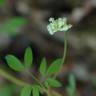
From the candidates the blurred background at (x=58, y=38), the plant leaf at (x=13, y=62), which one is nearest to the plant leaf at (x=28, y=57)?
the plant leaf at (x=13, y=62)

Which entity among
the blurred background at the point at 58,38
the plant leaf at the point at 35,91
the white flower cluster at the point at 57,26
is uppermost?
the blurred background at the point at 58,38

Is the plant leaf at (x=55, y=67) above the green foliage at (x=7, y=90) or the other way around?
the other way around

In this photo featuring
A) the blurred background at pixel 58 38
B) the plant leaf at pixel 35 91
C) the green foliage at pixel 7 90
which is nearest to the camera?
the plant leaf at pixel 35 91

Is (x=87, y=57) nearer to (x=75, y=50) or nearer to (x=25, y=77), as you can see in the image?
(x=75, y=50)

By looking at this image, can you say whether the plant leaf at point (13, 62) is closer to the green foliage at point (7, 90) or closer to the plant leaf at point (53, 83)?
the plant leaf at point (53, 83)

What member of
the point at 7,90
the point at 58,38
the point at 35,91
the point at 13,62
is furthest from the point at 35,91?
the point at 58,38

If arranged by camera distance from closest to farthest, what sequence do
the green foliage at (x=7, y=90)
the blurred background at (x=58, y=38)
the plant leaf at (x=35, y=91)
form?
the plant leaf at (x=35, y=91)
the green foliage at (x=7, y=90)
the blurred background at (x=58, y=38)

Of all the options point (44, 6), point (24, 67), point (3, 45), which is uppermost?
point (44, 6)

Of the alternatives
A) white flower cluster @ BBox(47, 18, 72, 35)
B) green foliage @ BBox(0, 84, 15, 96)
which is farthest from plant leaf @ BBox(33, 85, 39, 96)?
green foliage @ BBox(0, 84, 15, 96)

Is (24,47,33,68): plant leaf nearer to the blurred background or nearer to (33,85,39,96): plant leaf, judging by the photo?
(33,85,39,96): plant leaf

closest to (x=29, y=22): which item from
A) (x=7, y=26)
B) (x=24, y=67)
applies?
(x=7, y=26)
